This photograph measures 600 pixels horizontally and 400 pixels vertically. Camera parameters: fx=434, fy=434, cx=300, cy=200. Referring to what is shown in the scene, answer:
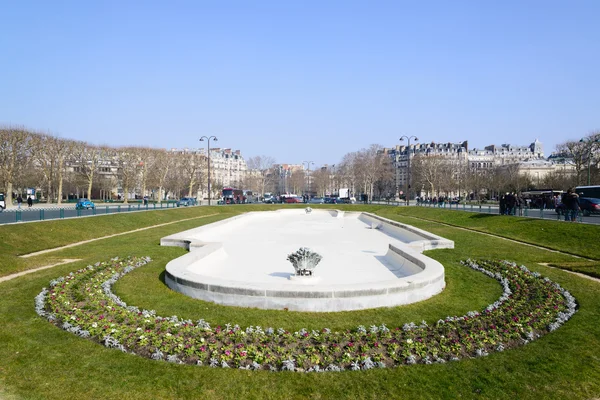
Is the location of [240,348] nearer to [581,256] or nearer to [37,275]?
[37,275]

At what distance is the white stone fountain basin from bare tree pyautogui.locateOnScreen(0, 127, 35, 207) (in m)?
38.0

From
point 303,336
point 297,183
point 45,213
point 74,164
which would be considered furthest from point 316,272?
point 297,183

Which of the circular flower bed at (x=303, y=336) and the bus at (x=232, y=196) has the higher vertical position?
the bus at (x=232, y=196)

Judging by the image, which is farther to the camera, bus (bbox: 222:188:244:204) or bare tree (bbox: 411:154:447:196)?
bare tree (bbox: 411:154:447:196)

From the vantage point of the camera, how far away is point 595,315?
9320 millimetres

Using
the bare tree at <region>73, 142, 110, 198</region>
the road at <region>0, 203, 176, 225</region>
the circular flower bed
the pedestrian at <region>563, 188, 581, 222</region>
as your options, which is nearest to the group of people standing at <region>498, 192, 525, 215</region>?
the pedestrian at <region>563, 188, 581, 222</region>

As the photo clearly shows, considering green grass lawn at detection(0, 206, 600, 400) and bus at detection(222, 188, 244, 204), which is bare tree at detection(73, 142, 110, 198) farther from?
green grass lawn at detection(0, 206, 600, 400)

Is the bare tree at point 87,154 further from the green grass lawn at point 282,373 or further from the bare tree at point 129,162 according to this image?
the green grass lawn at point 282,373

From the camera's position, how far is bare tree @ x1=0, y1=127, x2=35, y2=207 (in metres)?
52.1

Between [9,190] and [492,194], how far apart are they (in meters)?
86.7

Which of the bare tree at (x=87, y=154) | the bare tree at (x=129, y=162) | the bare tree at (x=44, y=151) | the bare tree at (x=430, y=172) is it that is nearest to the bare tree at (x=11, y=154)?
the bare tree at (x=44, y=151)

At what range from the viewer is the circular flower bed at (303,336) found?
22.7ft

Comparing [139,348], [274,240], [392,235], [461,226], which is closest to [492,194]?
[461,226]

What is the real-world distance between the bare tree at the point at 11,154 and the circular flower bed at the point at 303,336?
51028mm
